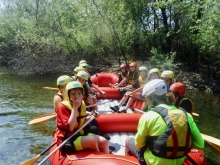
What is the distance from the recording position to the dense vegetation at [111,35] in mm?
12922

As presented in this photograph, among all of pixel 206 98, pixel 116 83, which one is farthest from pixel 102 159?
pixel 206 98

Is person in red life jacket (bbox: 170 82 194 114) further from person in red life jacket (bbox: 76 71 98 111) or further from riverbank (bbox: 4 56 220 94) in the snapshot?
riverbank (bbox: 4 56 220 94)

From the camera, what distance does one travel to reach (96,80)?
28.4 ft

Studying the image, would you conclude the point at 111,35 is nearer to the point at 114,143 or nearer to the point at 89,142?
the point at 114,143

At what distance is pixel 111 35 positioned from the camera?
14.6 meters

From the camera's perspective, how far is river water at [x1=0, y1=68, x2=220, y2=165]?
5072 millimetres

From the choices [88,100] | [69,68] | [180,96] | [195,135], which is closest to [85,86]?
[88,100]

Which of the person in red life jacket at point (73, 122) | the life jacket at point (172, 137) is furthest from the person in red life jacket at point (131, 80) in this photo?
the life jacket at point (172, 137)

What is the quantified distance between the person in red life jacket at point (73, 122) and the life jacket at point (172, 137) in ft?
3.46

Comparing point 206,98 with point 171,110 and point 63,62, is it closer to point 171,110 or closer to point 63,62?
point 171,110

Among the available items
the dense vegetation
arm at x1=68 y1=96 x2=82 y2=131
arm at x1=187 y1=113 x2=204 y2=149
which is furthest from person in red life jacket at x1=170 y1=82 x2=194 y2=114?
the dense vegetation

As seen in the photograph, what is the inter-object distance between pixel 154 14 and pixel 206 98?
6.08m

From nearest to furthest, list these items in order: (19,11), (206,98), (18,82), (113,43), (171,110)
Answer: (171,110)
(206,98)
(18,82)
(113,43)
(19,11)

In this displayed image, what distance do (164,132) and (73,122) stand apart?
1213 mm
